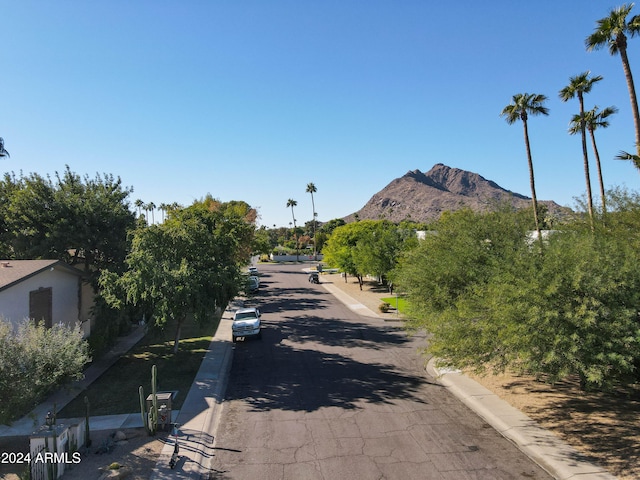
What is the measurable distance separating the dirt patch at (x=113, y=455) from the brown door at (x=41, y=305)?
19.8 ft

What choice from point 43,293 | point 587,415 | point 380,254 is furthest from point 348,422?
point 380,254

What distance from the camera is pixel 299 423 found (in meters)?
12.2

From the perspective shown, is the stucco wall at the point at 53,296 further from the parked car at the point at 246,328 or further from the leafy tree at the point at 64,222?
the parked car at the point at 246,328

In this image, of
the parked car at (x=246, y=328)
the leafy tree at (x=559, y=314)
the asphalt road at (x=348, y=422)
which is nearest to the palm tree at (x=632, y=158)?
the leafy tree at (x=559, y=314)

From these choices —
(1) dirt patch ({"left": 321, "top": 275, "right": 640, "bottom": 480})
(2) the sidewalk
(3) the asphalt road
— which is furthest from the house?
(1) dirt patch ({"left": 321, "top": 275, "right": 640, "bottom": 480})

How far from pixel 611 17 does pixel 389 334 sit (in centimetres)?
1878

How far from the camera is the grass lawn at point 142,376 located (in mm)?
13531

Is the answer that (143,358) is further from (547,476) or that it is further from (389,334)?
Answer: (547,476)

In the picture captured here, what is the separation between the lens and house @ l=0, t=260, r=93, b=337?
1438 cm

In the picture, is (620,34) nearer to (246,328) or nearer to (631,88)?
(631,88)

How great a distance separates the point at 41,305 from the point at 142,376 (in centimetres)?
512

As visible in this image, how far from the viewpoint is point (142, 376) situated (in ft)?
54.5

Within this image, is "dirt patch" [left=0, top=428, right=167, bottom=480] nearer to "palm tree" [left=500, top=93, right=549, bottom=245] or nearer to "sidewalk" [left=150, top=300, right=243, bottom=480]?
"sidewalk" [left=150, top=300, right=243, bottom=480]

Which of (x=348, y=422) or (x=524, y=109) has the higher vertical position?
(x=524, y=109)
